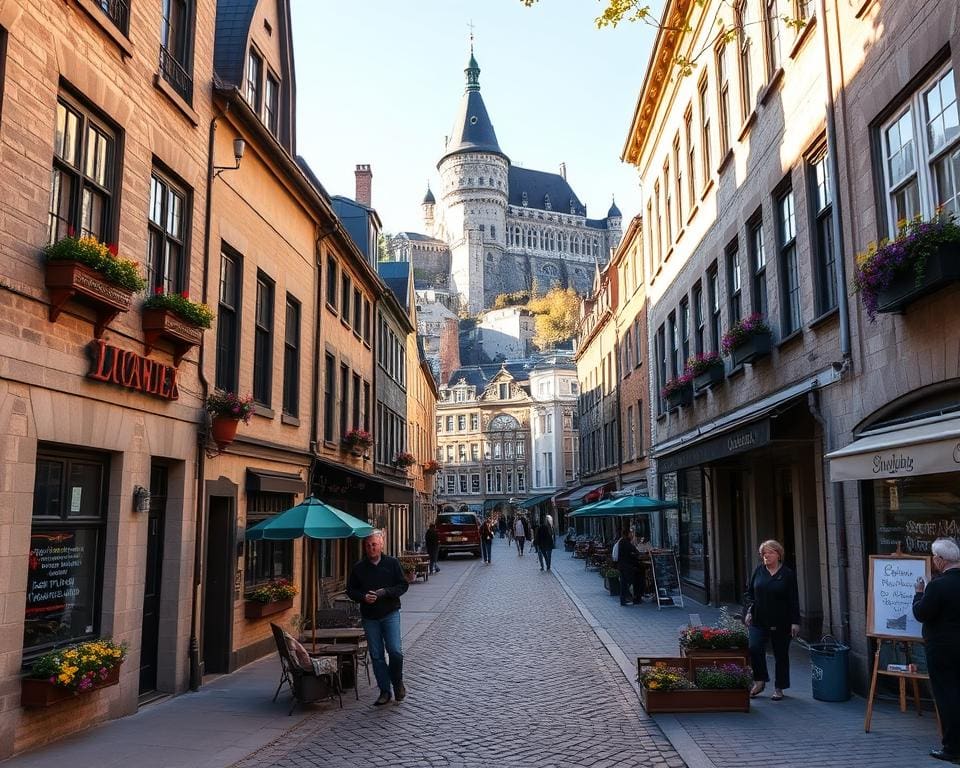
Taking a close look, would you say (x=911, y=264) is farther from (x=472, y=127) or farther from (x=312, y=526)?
(x=472, y=127)

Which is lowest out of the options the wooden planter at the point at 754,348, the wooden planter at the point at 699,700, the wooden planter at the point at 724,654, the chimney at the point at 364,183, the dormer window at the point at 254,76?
the wooden planter at the point at 699,700

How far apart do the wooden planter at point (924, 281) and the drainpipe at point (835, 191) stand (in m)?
1.60

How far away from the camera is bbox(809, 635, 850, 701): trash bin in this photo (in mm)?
9266

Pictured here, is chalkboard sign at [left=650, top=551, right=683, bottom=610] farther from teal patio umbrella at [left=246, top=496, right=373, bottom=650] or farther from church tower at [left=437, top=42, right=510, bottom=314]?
church tower at [left=437, top=42, right=510, bottom=314]

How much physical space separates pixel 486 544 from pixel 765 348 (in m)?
24.9

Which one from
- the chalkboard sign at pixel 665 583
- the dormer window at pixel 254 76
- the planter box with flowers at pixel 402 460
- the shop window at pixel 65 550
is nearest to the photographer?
the shop window at pixel 65 550

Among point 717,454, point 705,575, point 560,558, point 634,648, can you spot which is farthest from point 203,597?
point 560,558

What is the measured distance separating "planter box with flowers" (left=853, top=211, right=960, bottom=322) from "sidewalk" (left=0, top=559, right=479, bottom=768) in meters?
6.99

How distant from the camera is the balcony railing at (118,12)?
9.10 m

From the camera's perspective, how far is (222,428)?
1116 centimetres

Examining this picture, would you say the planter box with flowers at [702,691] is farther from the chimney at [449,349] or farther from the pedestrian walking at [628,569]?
the chimney at [449,349]

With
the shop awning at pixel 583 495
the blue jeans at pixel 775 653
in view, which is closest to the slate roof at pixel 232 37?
the blue jeans at pixel 775 653

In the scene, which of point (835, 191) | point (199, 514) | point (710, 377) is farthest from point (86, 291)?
point (710, 377)

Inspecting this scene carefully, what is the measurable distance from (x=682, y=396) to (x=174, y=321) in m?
12.8
